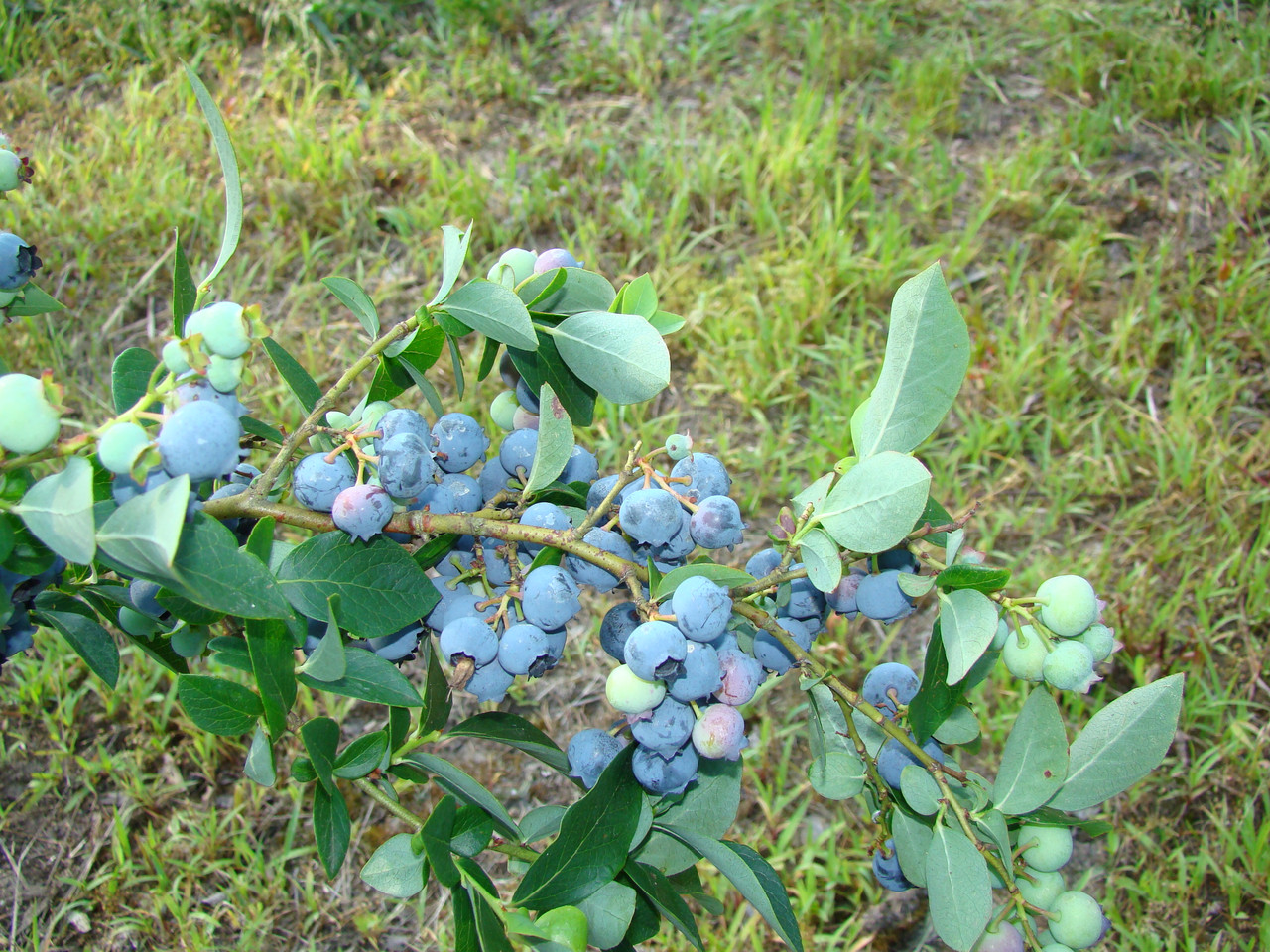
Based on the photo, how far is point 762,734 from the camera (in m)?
1.89

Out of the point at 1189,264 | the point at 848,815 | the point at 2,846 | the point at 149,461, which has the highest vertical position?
the point at 149,461

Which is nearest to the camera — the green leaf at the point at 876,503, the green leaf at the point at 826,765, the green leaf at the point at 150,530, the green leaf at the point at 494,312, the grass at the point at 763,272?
the green leaf at the point at 150,530

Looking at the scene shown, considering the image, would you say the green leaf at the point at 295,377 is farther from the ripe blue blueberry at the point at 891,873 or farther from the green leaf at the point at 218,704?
the ripe blue blueberry at the point at 891,873

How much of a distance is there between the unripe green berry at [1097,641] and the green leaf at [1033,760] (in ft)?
0.17

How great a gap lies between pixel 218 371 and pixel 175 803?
4.88 ft

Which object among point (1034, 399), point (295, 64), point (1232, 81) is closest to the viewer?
point (1034, 399)

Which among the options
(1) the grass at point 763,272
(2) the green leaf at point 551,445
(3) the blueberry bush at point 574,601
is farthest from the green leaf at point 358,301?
(1) the grass at point 763,272

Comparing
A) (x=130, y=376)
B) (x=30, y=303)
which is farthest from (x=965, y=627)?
(x=30, y=303)

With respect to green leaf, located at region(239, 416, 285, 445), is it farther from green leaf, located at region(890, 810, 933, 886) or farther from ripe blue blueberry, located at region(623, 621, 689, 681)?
green leaf, located at region(890, 810, 933, 886)

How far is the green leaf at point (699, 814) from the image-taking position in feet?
2.95

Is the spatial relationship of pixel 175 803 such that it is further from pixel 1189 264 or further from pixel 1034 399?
pixel 1189 264

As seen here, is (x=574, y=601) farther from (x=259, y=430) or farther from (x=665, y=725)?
(x=259, y=430)

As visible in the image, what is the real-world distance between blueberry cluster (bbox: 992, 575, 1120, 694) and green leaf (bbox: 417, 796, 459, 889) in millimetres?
480

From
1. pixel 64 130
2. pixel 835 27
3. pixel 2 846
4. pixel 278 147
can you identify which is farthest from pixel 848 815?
pixel 64 130
